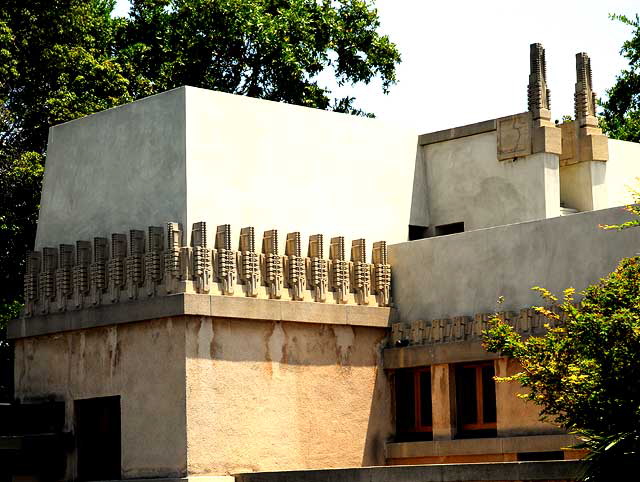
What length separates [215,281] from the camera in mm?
27234

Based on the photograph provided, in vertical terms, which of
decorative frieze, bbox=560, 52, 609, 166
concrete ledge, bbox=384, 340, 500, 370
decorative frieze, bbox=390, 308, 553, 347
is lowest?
concrete ledge, bbox=384, 340, 500, 370

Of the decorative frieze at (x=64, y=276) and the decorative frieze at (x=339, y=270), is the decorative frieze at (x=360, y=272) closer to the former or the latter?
the decorative frieze at (x=339, y=270)

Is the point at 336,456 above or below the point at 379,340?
below

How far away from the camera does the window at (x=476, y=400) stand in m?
28.5

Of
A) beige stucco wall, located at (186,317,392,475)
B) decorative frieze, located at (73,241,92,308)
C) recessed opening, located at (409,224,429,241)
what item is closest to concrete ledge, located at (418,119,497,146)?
recessed opening, located at (409,224,429,241)

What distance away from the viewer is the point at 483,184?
3180 centimetres

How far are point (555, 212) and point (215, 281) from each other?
26.6 feet

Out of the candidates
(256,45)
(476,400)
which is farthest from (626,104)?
(476,400)

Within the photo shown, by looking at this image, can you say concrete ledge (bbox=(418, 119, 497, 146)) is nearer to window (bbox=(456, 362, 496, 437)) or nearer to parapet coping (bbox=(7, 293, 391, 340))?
parapet coping (bbox=(7, 293, 391, 340))

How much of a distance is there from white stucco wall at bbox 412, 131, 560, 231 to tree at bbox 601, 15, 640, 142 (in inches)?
477

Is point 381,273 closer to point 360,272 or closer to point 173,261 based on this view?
point 360,272

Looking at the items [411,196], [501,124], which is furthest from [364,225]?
[501,124]

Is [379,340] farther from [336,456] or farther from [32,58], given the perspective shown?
[32,58]

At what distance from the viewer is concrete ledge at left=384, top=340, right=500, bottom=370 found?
28.4m
